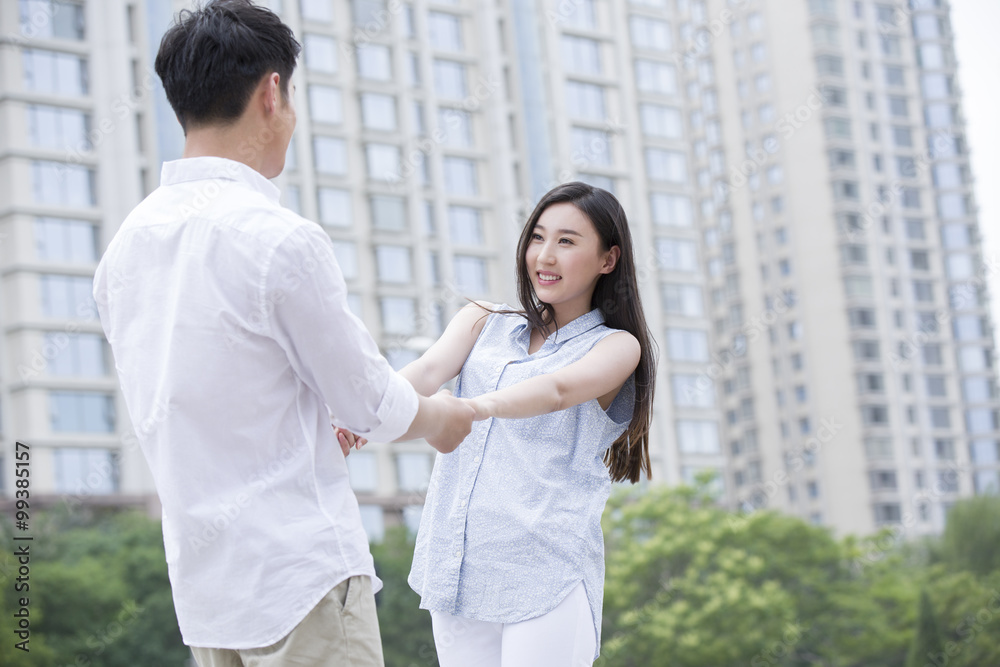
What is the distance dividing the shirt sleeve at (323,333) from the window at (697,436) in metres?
43.5

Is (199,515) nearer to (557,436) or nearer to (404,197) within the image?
(557,436)

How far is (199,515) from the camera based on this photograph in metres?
2.14

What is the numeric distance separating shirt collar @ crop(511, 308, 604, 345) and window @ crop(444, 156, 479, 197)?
38.9 metres

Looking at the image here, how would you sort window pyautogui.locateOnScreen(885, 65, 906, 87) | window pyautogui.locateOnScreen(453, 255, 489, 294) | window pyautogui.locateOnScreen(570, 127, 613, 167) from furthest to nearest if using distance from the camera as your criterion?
1. window pyautogui.locateOnScreen(885, 65, 906, 87)
2. window pyautogui.locateOnScreen(570, 127, 613, 167)
3. window pyautogui.locateOnScreen(453, 255, 489, 294)

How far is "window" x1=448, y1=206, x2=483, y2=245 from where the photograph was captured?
41.4m

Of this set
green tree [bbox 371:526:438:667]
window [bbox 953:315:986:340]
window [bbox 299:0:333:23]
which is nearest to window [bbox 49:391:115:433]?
green tree [bbox 371:526:438:667]

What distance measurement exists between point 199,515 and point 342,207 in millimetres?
37567

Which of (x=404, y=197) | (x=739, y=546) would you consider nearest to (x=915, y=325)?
(x=404, y=197)

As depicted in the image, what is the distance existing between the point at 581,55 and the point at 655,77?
3.50 metres

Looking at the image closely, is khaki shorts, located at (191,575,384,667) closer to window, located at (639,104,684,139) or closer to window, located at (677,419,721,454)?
window, located at (677,419,721,454)

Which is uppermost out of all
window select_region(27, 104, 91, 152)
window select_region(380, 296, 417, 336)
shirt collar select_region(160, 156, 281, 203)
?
window select_region(27, 104, 91, 152)

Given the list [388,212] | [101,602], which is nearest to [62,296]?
[101,602]

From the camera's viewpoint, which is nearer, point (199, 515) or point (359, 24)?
point (199, 515)

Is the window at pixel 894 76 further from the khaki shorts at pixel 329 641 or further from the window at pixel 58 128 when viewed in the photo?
the khaki shorts at pixel 329 641
